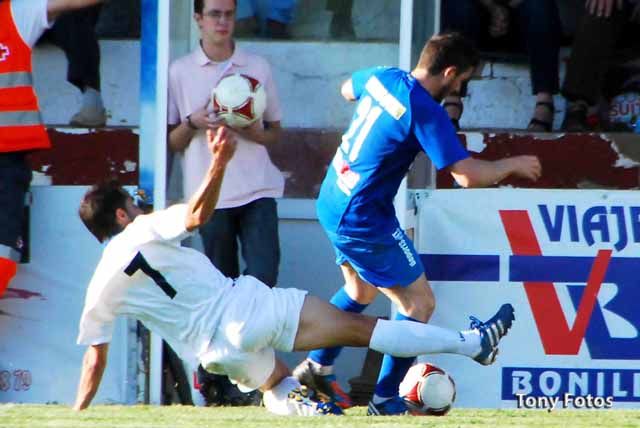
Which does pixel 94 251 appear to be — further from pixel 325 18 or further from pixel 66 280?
pixel 325 18

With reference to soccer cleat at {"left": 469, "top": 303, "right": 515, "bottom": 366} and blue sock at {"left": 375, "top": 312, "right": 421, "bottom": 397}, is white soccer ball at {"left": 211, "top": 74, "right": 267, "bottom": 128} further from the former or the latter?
soccer cleat at {"left": 469, "top": 303, "right": 515, "bottom": 366}

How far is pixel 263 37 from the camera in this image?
8438 millimetres

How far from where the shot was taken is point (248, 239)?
25.6 ft

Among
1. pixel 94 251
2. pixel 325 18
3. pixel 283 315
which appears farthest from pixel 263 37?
pixel 283 315

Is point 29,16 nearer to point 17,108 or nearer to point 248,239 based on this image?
point 17,108

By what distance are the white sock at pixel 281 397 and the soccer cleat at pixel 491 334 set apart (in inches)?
33.4

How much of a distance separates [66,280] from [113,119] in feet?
5.02

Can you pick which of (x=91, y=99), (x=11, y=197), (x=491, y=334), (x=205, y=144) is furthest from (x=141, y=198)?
(x=491, y=334)

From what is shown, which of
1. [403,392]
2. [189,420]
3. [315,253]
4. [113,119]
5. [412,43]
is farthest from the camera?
[113,119]

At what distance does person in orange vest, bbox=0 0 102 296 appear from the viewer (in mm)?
7844

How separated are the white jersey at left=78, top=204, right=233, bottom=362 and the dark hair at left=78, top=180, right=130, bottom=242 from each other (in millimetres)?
136

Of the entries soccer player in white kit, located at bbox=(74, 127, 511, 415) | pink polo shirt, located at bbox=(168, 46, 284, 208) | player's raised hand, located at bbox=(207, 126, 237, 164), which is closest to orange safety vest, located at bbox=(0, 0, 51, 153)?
pink polo shirt, located at bbox=(168, 46, 284, 208)

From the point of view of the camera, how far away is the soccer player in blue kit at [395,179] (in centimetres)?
668

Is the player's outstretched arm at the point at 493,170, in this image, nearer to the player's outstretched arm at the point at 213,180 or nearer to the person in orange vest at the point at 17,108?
the player's outstretched arm at the point at 213,180
